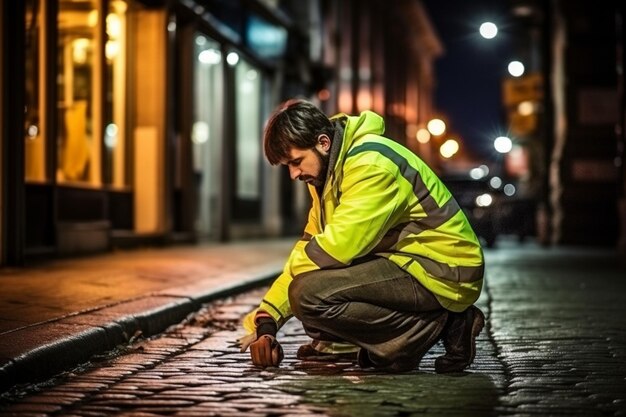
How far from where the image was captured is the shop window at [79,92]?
1409cm

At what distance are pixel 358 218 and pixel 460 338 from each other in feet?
3.24

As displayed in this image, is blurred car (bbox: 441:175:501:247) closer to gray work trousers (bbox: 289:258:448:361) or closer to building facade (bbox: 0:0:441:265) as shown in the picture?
building facade (bbox: 0:0:441:265)

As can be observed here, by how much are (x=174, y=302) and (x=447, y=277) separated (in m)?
3.45

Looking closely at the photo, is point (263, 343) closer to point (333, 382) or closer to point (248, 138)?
point (333, 382)

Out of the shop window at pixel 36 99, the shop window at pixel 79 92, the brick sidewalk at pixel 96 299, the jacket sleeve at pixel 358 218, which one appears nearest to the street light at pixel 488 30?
the brick sidewalk at pixel 96 299

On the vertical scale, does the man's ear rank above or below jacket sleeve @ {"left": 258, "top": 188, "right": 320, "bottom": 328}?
above

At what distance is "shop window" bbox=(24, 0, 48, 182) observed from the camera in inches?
502

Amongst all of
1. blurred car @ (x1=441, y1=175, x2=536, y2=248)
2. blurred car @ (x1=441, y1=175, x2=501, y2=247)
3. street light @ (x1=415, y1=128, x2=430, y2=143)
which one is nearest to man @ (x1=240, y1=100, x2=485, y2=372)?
blurred car @ (x1=441, y1=175, x2=536, y2=248)

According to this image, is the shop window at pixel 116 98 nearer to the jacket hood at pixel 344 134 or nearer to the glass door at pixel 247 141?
the glass door at pixel 247 141

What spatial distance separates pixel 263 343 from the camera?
5.41 metres

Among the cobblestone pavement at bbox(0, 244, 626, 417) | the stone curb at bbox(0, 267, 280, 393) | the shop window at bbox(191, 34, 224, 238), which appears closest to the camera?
the cobblestone pavement at bbox(0, 244, 626, 417)

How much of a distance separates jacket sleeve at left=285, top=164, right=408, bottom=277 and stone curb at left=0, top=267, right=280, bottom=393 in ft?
5.03

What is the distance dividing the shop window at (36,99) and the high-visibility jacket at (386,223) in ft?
26.4

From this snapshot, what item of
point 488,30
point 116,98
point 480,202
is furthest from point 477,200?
point 116,98
